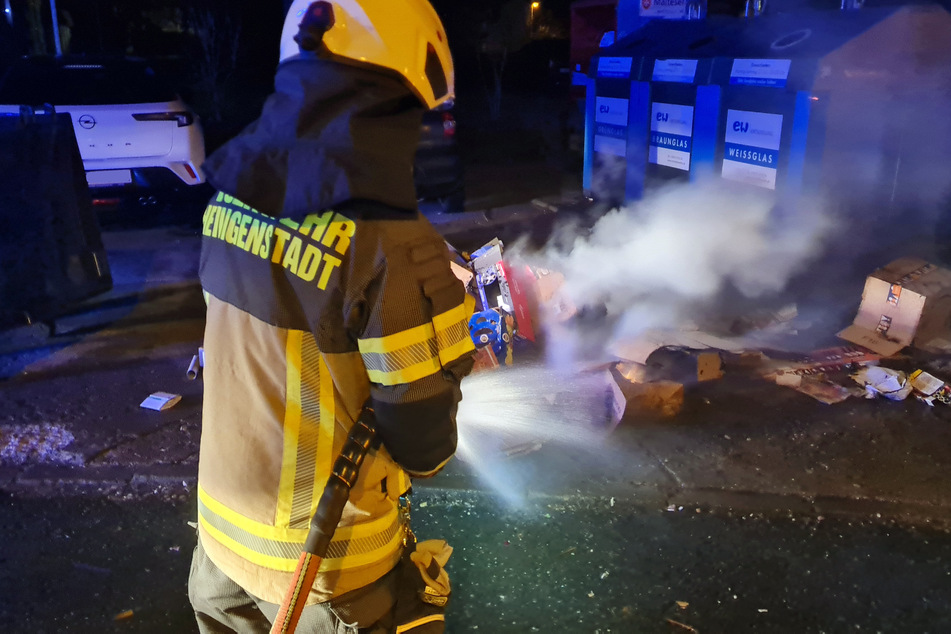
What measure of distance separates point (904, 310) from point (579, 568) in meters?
3.60

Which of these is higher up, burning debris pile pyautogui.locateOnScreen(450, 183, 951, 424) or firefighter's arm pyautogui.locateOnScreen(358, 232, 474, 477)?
firefighter's arm pyautogui.locateOnScreen(358, 232, 474, 477)

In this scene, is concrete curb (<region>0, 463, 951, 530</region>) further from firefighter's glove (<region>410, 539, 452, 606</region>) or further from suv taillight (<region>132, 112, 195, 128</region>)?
suv taillight (<region>132, 112, 195, 128</region>)

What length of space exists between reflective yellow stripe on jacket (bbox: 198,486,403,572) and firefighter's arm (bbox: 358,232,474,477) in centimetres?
20

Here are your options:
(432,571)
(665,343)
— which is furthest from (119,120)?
(432,571)

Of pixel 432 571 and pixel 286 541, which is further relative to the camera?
pixel 432 571

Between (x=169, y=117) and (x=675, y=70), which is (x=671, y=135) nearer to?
(x=675, y=70)

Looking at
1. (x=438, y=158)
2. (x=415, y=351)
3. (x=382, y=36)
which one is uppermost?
(x=382, y=36)

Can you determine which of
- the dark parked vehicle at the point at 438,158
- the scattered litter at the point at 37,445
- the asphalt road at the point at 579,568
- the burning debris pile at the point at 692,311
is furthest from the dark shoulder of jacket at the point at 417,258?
the dark parked vehicle at the point at 438,158

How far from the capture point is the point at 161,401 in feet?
16.1

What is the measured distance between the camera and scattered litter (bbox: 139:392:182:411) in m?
4.88

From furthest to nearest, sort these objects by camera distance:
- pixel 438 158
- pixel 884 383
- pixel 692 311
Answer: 1. pixel 438 158
2. pixel 692 311
3. pixel 884 383

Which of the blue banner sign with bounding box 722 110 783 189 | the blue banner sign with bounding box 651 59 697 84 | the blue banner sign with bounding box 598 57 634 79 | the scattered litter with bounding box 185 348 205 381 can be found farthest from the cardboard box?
the scattered litter with bounding box 185 348 205 381

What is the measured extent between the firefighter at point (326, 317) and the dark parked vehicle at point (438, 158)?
26.9 ft

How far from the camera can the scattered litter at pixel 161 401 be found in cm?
488
